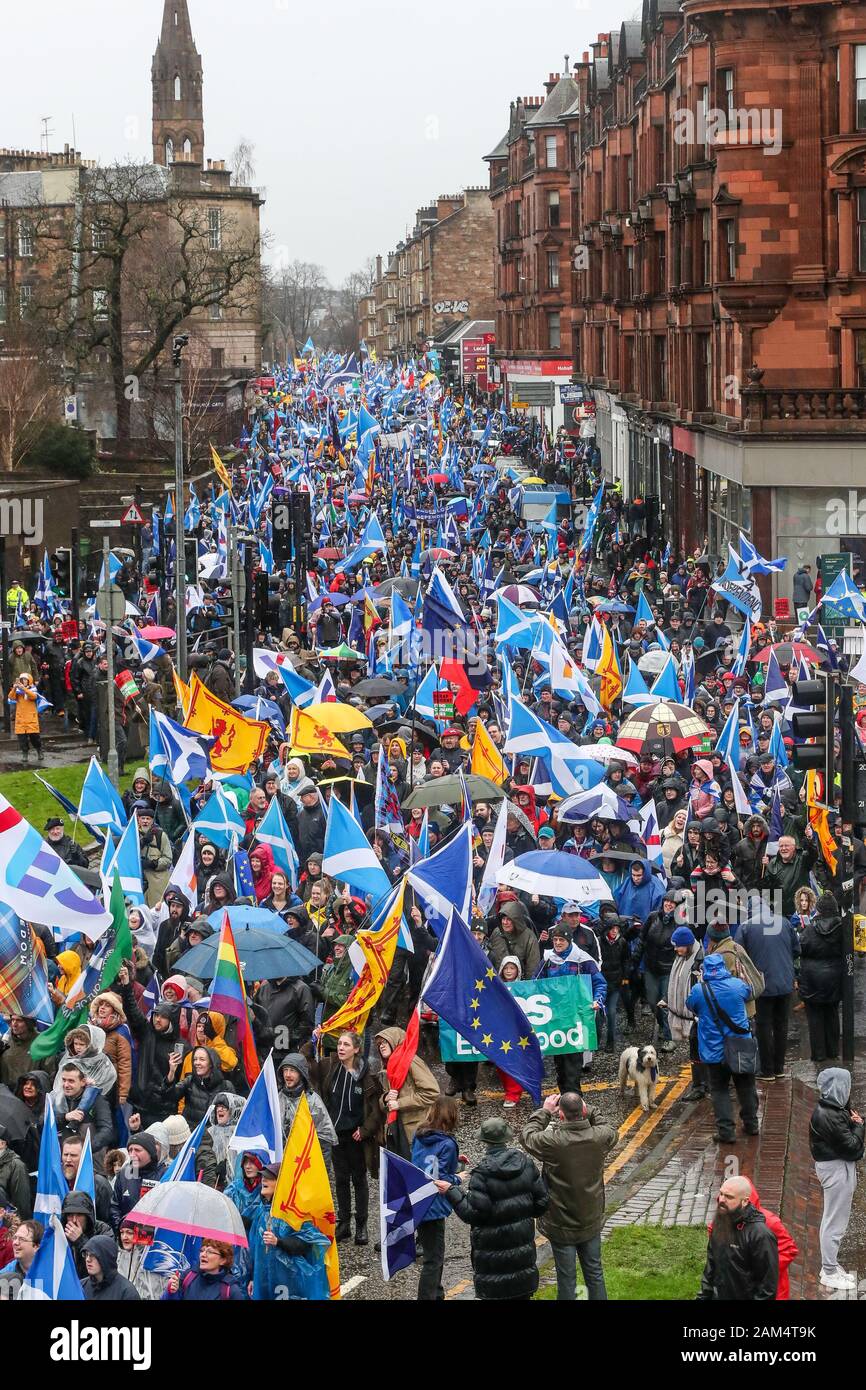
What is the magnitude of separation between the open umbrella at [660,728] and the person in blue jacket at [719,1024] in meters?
8.29

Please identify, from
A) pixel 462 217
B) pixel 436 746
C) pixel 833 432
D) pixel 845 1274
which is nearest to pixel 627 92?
pixel 833 432

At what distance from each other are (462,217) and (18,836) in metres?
154

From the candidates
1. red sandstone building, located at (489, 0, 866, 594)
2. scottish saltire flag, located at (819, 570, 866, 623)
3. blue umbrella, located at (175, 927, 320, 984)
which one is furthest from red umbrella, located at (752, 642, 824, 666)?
red sandstone building, located at (489, 0, 866, 594)

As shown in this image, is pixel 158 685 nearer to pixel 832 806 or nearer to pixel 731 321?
pixel 832 806

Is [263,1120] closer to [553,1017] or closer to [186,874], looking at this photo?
[553,1017]

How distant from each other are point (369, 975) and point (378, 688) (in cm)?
1380

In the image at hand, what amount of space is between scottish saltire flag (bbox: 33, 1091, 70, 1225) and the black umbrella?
159cm

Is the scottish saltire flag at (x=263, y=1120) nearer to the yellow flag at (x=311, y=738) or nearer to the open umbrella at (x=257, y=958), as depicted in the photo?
the open umbrella at (x=257, y=958)

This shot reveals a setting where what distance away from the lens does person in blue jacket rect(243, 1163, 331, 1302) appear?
421 inches

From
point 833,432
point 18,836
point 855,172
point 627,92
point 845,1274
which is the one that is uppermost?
point 627,92

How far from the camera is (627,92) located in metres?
68.3

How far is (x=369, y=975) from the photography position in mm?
14141
